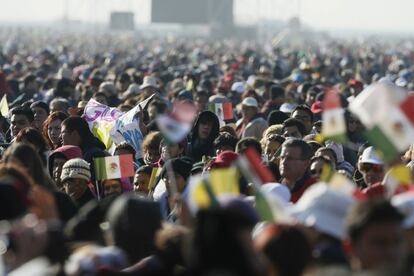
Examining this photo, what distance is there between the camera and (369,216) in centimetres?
647

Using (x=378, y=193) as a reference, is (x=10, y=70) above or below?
below

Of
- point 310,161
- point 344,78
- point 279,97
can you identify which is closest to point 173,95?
point 279,97

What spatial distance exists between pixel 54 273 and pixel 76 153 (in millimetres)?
5348

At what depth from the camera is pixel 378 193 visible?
357 inches

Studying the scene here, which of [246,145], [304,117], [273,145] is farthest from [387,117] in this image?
[304,117]

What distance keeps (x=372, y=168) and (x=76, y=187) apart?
2011mm

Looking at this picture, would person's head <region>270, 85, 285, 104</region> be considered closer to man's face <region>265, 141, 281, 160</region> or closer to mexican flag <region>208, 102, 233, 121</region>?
mexican flag <region>208, 102, 233, 121</region>

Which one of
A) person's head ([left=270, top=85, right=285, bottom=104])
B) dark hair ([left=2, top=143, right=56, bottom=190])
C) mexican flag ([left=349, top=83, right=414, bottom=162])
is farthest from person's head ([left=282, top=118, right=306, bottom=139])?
person's head ([left=270, top=85, right=285, bottom=104])

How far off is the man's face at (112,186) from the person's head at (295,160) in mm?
1523

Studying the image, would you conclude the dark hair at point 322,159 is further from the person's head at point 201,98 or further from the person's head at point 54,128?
the person's head at point 201,98

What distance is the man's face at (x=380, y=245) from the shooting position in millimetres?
6406

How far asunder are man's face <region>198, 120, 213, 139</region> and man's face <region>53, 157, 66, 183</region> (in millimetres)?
2303

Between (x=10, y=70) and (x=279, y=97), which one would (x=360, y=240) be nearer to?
(x=279, y=97)

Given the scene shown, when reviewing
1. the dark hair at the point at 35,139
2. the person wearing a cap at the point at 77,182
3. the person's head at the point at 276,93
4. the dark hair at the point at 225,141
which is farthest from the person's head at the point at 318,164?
the person's head at the point at 276,93
